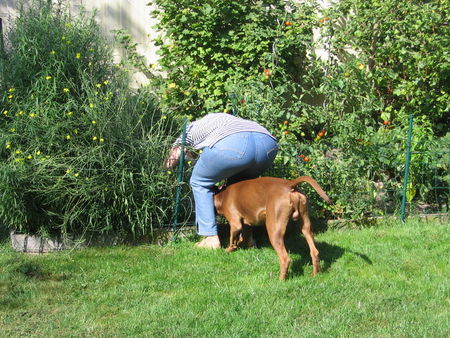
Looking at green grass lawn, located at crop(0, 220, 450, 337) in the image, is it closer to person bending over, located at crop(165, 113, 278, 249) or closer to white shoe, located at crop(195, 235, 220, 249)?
white shoe, located at crop(195, 235, 220, 249)

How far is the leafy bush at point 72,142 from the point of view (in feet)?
18.3

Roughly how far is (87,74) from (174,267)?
2.15m

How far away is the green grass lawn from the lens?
13.2 feet

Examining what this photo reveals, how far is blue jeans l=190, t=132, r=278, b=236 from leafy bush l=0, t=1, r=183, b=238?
412mm

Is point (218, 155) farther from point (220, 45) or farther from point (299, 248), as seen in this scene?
point (220, 45)

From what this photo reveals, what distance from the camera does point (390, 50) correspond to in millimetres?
7891

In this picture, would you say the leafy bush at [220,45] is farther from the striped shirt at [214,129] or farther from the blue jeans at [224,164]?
the blue jeans at [224,164]

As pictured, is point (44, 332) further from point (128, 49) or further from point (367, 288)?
point (128, 49)

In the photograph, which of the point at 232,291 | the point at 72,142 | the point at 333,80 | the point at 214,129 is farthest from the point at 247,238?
the point at 333,80

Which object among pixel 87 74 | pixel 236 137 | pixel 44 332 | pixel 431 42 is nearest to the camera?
pixel 44 332

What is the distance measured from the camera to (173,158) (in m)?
6.06

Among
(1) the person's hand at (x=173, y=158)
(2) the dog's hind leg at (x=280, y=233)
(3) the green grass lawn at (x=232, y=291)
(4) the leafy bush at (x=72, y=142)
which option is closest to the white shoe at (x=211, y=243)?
(3) the green grass lawn at (x=232, y=291)

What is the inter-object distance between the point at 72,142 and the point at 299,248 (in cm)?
245

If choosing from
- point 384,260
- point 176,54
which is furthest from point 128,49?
point 384,260
